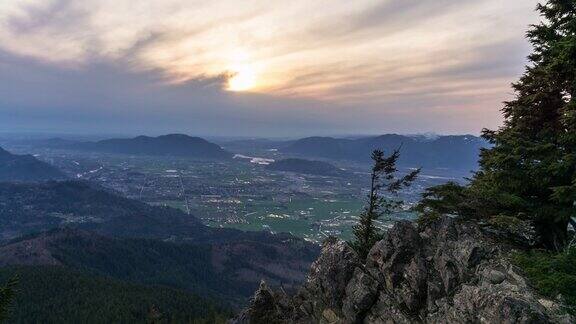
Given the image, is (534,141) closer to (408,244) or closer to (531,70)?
(531,70)

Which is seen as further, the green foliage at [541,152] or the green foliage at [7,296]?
the green foliage at [541,152]

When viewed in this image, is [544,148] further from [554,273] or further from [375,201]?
[375,201]

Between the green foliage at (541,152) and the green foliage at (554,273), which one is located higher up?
the green foliage at (541,152)

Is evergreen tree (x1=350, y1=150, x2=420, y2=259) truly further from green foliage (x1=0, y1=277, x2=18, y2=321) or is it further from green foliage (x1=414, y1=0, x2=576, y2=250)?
green foliage (x1=0, y1=277, x2=18, y2=321)

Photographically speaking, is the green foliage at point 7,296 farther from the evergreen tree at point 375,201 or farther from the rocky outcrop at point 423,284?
the evergreen tree at point 375,201

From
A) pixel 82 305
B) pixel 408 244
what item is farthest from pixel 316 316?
pixel 82 305

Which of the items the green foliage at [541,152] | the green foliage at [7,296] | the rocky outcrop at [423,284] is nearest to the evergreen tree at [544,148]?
the green foliage at [541,152]
